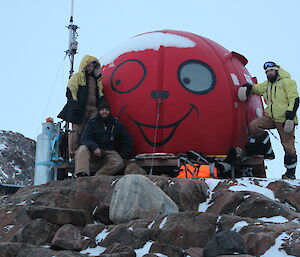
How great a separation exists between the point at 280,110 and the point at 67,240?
442 cm

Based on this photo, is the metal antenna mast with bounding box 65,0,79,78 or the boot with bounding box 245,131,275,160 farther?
the metal antenna mast with bounding box 65,0,79,78

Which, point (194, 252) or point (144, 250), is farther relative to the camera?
point (144, 250)

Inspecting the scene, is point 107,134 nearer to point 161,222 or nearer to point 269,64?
point 269,64

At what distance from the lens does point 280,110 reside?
725cm

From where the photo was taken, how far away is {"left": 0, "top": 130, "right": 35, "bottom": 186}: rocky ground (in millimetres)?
18931

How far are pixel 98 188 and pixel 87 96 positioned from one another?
6.97ft

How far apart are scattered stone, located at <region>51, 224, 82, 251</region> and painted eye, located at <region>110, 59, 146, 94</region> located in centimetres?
386

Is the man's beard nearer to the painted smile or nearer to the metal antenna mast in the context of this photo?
the painted smile

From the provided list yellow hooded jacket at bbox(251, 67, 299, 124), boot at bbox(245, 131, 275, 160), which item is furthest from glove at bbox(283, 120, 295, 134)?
boot at bbox(245, 131, 275, 160)

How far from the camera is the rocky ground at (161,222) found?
3.70 metres

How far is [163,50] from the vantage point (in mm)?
7875

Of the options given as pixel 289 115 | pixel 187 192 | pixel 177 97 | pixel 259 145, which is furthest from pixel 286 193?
pixel 177 97

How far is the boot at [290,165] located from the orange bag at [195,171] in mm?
1127

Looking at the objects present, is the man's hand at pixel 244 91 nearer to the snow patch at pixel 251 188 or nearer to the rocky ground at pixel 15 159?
the snow patch at pixel 251 188
